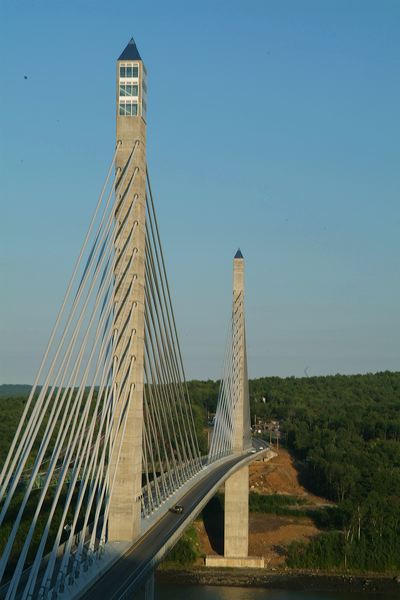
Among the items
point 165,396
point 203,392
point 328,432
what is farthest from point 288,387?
point 165,396

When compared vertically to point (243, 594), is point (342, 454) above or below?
above

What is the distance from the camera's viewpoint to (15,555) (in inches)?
1687

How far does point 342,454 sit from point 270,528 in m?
11.9

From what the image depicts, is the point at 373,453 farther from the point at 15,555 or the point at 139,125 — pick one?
the point at 139,125

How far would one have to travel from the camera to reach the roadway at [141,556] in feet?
65.9

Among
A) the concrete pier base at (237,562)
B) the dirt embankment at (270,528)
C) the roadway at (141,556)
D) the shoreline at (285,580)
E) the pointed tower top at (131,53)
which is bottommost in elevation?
the shoreline at (285,580)

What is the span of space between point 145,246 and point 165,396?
21.5ft

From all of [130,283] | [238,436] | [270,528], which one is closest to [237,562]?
[270,528]

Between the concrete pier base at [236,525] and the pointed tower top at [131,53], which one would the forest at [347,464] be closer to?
the concrete pier base at [236,525]

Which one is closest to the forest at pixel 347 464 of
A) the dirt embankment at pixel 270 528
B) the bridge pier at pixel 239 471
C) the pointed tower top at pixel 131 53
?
the dirt embankment at pixel 270 528

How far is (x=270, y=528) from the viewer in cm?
5875

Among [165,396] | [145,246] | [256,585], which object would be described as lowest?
[256,585]

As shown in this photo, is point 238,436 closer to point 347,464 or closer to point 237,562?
point 237,562

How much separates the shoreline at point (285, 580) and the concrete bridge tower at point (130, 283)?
24.6 metres
